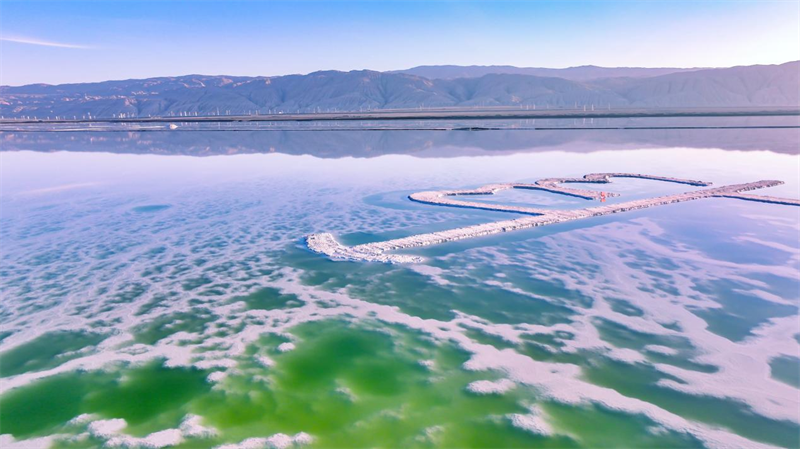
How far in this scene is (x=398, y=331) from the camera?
29.4ft

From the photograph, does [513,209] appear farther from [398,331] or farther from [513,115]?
[513,115]

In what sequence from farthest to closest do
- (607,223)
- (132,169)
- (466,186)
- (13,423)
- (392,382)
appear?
(132,169) < (466,186) < (607,223) < (392,382) < (13,423)

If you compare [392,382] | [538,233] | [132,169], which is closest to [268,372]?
[392,382]

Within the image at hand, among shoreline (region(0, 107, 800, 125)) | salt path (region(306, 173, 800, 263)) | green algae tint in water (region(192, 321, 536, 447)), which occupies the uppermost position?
shoreline (region(0, 107, 800, 125))

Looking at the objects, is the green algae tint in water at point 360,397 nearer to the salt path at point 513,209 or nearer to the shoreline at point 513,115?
the salt path at point 513,209

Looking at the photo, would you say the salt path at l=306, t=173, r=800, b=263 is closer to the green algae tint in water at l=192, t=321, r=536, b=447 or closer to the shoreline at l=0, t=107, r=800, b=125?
the green algae tint in water at l=192, t=321, r=536, b=447

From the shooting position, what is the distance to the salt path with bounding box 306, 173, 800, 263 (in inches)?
529

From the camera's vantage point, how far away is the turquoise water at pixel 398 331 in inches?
252

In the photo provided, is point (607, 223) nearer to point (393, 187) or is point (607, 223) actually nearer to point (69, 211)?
point (393, 187)

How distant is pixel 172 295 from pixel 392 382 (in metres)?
5.66

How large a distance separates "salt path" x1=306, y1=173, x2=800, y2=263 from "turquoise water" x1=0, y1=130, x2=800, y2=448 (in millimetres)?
566

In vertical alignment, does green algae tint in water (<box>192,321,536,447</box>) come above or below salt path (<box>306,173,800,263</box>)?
below

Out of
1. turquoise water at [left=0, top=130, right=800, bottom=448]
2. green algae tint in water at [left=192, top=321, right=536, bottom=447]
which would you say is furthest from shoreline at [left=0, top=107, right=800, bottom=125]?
green algae tint in water at [left=192, top=321, right=536, bottom=447]

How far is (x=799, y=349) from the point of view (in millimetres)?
8164
